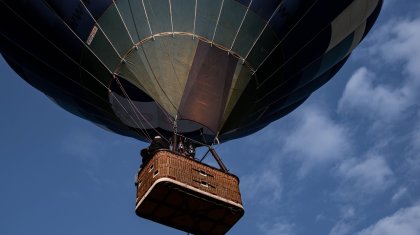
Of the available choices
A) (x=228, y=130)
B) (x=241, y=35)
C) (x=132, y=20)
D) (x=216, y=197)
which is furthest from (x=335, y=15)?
(x=216, y=197)

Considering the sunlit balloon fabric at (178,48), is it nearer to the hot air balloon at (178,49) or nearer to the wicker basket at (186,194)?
the hot air balloon at (178,49)

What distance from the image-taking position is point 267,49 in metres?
10.2

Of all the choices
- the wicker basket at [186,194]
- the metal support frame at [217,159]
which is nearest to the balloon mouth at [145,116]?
the metal support frame at [217,159]

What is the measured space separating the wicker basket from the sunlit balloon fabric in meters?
1.43

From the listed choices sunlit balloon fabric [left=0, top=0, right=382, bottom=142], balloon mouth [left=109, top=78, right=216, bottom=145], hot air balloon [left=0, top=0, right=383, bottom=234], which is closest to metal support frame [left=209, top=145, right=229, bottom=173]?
hot air balloon [left=0, top=0, right=383, bottom=234]

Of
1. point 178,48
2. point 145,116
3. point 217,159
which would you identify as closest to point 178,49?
point 178,48

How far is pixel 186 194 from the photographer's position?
8.44m

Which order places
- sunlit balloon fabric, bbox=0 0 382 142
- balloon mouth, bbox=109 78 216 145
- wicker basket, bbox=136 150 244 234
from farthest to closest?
1. balloon mouth, bbox=109 78 216 145
2. sunlit balloon fabric, bbox=0 0 382 142
3. wicker basket, bbox=136 150 244 234

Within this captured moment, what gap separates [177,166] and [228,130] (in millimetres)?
2160

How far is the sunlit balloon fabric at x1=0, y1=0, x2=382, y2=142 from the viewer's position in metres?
9.98

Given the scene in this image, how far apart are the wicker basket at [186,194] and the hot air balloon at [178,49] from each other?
1166 millimetres

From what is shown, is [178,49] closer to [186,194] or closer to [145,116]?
[145,116]

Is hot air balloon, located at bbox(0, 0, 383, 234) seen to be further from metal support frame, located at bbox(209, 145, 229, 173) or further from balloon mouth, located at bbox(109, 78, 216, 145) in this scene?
metal support frame, located at bbox(209, 145, 229, 173)

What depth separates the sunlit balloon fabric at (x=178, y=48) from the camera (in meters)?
9.98
